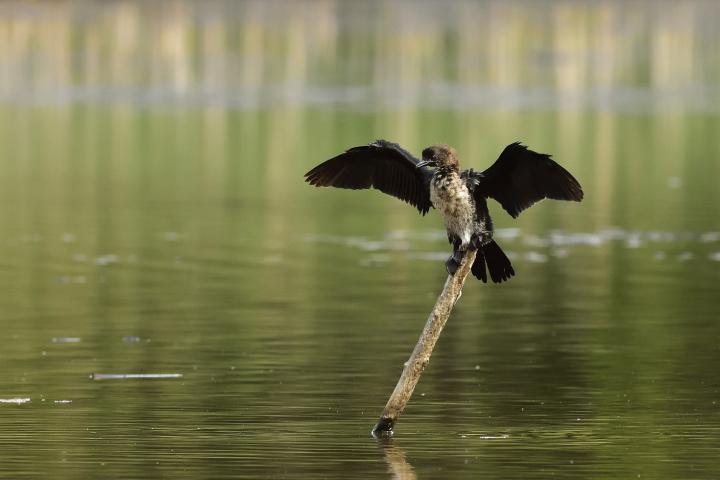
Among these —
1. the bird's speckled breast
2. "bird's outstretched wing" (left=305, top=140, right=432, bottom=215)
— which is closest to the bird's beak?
the bird's speckled breast

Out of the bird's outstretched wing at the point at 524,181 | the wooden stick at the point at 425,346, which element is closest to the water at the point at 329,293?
the wooden stick at the point at 425,346

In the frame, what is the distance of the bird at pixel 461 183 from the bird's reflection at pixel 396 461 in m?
1.24

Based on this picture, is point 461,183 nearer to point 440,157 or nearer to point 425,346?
point 440,157

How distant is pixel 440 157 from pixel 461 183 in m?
0.21

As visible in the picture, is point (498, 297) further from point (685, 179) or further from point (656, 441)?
point (685, 179)

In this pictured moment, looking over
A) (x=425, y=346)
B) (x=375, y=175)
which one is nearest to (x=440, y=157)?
(x=375, y=175)

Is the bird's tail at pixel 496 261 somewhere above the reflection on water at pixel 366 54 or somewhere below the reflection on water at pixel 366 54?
below

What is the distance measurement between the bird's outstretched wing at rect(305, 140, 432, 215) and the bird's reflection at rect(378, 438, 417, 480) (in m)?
1.57

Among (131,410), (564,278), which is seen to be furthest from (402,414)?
(564,278)

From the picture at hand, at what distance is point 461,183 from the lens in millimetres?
13500

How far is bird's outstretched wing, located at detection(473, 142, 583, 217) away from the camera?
45.3ft

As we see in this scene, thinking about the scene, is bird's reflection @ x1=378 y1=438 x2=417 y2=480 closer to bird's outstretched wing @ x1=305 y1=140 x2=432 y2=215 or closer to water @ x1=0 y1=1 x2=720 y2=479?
water @ x1=0 y1=1 x2=720 y2=479

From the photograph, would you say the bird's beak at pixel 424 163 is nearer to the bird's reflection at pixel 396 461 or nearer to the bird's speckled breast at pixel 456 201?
the bird's speckled breast at pixel 456 201

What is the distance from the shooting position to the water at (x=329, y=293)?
1442cm
